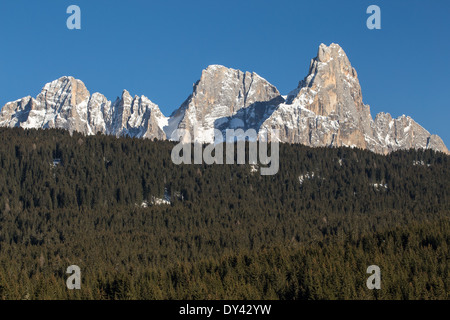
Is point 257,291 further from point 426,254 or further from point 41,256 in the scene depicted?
point 41,256

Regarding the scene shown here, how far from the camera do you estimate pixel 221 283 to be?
14788 cm

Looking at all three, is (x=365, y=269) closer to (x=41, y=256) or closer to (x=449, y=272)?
(x=449, y=272)

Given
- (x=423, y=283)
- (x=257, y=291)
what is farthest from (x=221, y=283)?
(x=423, y=283)

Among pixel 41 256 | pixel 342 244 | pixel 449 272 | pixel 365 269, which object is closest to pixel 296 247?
pixel 342 244

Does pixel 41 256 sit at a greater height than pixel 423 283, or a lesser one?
greater
